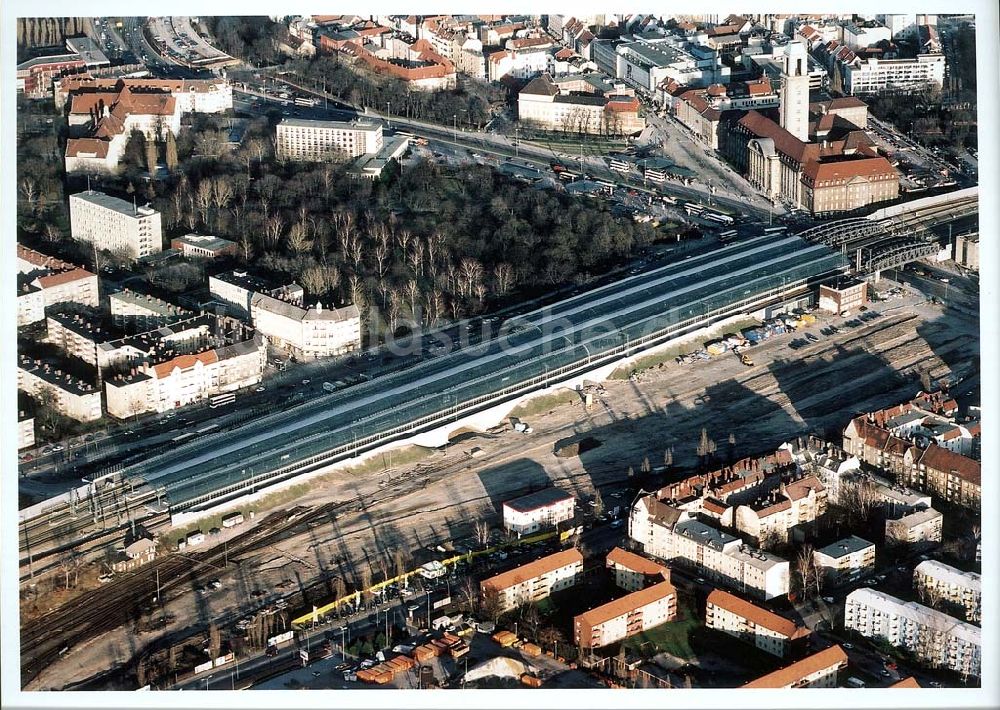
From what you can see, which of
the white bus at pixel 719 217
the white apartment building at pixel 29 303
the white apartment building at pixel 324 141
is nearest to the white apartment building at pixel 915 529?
the white bus at pixel 719 217

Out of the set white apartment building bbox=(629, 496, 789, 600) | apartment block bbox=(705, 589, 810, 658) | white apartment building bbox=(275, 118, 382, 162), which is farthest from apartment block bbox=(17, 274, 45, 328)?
apartment block bbox=(705, 589, 810, 658)

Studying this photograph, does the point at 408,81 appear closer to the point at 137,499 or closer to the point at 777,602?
the point at 137,499

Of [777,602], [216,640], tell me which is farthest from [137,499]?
[777,602]

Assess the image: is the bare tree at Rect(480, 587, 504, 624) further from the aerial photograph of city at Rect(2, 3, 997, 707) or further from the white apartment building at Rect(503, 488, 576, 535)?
the white apartment building at Rect(503, 488, 576, 535)

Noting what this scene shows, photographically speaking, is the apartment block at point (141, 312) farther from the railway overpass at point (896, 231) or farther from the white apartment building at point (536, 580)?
the railway overpass at point (896, 231)

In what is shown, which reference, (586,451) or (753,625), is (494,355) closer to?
(586,451)

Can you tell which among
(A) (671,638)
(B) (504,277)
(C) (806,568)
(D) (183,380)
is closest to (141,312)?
(D) (183,380)
